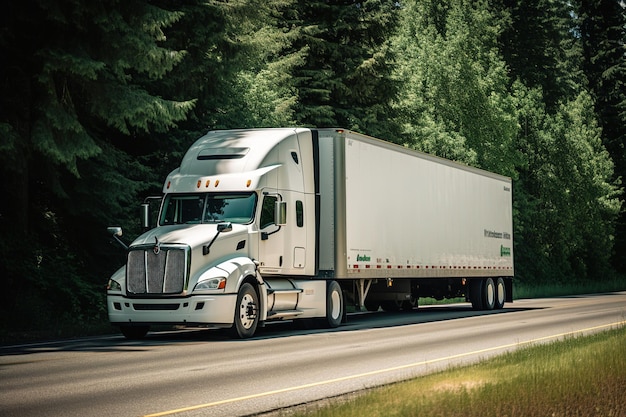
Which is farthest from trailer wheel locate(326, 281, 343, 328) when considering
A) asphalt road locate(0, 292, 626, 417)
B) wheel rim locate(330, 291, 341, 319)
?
asphalt road locate(0, 292, 626, 417)

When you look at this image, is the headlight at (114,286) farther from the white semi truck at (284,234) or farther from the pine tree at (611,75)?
the pine tree at (611,75)

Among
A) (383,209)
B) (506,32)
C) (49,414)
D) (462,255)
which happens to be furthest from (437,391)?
(506,32)

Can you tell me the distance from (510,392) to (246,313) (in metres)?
10.9

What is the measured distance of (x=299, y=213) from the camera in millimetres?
23016

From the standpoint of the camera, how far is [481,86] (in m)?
57.6

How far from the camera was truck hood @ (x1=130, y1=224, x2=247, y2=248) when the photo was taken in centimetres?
2009

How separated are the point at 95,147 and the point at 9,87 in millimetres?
2607

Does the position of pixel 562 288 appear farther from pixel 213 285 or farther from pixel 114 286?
pixel 114 286

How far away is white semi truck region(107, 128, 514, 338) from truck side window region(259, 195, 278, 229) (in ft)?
0.08

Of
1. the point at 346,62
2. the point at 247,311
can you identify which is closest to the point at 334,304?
the point at 247,311

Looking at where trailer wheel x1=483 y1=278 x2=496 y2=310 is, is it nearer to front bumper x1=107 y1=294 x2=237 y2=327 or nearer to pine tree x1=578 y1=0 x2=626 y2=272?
front bumper x1=107 y1=294 x2=237 y2=327

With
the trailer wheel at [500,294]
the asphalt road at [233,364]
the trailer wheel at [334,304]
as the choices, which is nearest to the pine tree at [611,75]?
the trailer wheel at [500,294]

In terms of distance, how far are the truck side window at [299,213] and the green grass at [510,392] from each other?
393 inches

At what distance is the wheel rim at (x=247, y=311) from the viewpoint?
66.3 ft
